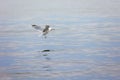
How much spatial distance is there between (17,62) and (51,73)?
3.29m

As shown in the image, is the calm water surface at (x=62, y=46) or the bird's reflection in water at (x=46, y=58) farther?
the bird's reflection in water at (x=46, y=58)

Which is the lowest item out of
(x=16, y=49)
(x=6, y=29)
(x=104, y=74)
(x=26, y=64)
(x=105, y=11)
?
(x=104, y=74)

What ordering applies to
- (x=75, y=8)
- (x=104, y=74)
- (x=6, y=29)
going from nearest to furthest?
(x=104, y=74) < (x=6, y=29) < (x=75, y=8)

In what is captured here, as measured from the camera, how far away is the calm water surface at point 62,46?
22.8m

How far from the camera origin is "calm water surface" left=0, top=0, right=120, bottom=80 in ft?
74.6

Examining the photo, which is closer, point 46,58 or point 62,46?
point 46,58

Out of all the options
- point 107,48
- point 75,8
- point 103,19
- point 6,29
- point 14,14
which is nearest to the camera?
point 107,48

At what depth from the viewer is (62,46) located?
28.7 m

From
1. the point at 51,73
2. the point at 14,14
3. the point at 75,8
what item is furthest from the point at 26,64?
the point at 75,8

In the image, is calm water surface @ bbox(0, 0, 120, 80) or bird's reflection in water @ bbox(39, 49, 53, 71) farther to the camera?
bird's reflection in water @ bbox(39, 49, 53, 71)

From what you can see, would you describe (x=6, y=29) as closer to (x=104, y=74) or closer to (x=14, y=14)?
(x=14, y=14)

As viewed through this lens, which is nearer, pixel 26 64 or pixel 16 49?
pixel 26 64

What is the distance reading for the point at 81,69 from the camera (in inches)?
912

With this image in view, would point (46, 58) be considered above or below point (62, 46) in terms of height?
below
